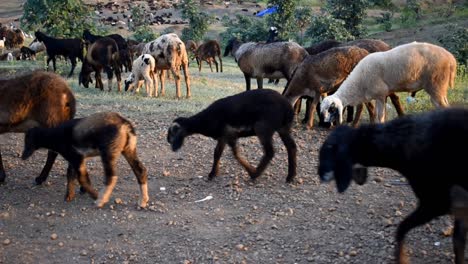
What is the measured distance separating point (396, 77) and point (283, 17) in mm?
26781

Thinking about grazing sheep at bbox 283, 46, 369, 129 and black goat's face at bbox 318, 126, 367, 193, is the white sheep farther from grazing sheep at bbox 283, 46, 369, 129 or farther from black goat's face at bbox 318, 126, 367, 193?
black goat's face at bbox 318, 126, 367, 193

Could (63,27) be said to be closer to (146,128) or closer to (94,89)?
(94,89)

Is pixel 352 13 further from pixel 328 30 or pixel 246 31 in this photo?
pixel 246 31

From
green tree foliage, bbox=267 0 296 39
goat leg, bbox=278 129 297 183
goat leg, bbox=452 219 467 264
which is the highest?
goat leg, bbox=452 219 467 264


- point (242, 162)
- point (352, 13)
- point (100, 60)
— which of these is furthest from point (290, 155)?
point (352, 13)

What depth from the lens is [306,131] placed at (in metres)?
10.2

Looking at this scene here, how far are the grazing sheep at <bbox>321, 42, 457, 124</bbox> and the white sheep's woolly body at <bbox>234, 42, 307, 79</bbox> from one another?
322cm

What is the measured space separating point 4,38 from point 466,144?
Result: 3611 centimetres

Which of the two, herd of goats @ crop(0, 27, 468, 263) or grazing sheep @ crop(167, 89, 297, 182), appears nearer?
herd of goats @ crop(0, 27, 468, 263)

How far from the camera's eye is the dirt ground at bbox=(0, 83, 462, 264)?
18.5 feet

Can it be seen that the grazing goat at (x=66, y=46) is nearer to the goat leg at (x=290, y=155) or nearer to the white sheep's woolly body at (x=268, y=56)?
the white sheep's woolly body at (x=268, y=56)

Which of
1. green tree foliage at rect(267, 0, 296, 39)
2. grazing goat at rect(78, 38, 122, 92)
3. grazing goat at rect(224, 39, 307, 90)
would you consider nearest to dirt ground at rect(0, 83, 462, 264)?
grazing goat at rect(224, 39, 307, 90)

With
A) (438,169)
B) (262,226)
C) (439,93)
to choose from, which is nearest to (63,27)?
(439,93)

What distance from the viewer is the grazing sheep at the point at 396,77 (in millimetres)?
9266
